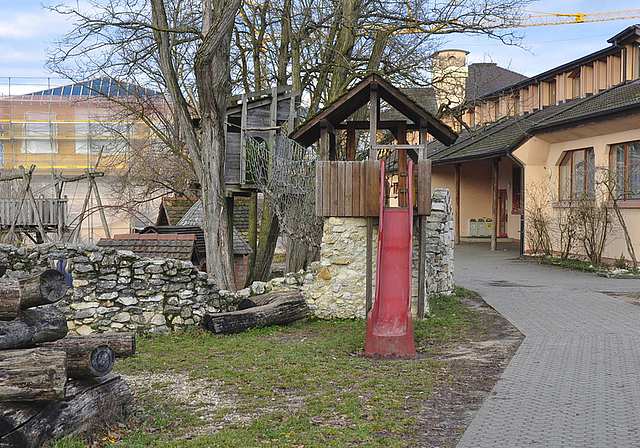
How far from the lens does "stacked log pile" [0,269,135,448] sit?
15.9ft

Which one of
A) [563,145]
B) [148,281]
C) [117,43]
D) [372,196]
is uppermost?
[117,43]

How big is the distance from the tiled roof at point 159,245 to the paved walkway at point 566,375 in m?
6.82

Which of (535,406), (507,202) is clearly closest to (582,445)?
(535,406)

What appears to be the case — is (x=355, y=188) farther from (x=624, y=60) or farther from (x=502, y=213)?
(x=502, y=213)

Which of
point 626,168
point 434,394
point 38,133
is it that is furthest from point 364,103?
point 38,133

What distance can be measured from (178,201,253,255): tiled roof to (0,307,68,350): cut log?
12463 millimetres

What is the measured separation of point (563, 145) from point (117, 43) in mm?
13789

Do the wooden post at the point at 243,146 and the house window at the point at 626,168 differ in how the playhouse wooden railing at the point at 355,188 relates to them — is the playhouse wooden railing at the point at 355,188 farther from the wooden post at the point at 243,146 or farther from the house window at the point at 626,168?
the house window at the point at 626,168

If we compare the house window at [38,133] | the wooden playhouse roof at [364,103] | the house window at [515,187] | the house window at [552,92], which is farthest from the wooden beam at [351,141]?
the house window at [38,133]

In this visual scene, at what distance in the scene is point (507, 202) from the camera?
97.3 ft

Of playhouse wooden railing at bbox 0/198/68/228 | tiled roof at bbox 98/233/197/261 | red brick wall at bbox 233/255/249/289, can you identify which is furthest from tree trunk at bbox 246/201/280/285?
playhouse wooden railing at bbox 0/198/68/228

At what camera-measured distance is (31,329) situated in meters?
5.46

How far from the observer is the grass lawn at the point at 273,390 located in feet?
18.2

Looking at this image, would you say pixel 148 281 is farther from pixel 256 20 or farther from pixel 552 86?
pixel 552 86
